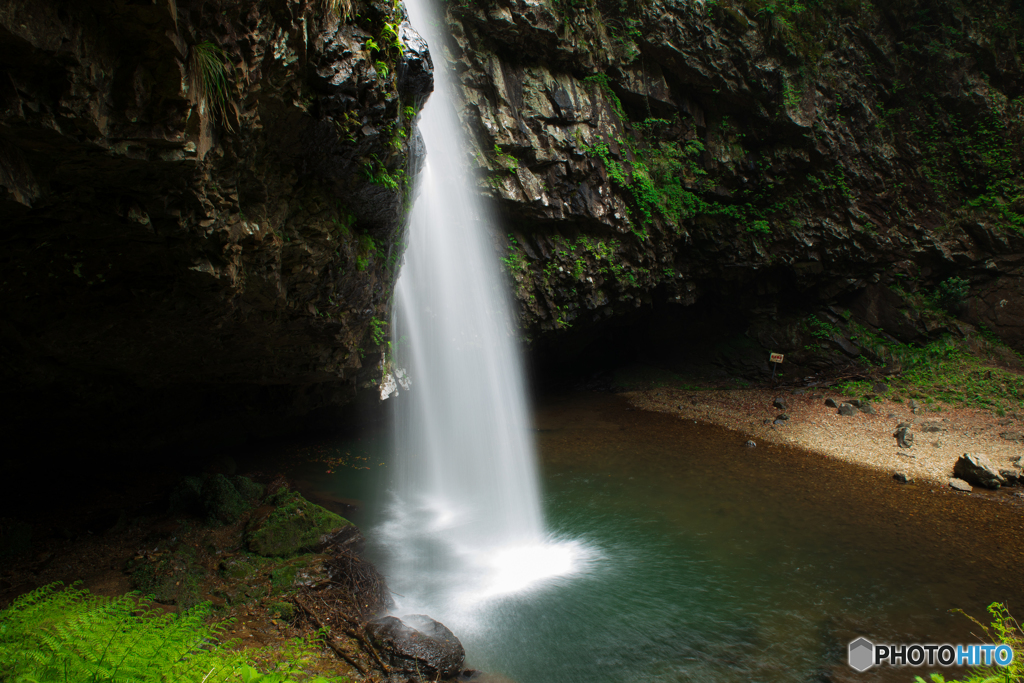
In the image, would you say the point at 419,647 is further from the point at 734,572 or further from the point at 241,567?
→ the point at 734,572

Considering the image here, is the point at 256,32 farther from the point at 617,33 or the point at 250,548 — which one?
the point at 617,33

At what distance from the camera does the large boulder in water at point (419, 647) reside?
463 centimetres

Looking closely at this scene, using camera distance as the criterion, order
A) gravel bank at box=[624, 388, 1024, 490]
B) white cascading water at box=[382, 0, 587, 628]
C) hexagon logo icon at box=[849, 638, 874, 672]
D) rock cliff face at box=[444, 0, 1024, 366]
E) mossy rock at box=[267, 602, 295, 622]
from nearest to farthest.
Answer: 1. hexagon logo icon at box=[849, 638, 874, 672]
2. mossy rock at box=[267, 602, 295, 622]
3. white cascading water at box=[382, 0, 587, 628]
4. gravel bank at box=[624, 388, 1024, 490]
5. rock cliff face at box=[444, 0, 1024, 366]

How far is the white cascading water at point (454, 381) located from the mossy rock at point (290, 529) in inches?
48.0

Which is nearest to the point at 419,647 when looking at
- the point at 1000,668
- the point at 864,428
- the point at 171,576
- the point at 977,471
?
the point at 171,576

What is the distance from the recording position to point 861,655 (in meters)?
5.22

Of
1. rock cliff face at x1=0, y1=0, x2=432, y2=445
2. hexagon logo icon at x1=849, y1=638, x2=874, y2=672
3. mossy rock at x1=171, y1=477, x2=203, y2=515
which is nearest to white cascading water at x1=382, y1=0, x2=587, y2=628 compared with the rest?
mossy rock at x1=171, y1=477, x2=203, y2=515

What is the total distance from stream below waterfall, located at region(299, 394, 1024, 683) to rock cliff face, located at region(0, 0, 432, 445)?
13.8 ft

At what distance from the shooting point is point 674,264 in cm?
1672

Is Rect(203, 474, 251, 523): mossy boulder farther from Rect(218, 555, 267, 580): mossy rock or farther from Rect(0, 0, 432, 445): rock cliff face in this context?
Rect(0, 0, 432, 445): rock cliff face

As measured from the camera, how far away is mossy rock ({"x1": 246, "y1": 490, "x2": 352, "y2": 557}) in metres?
6.42

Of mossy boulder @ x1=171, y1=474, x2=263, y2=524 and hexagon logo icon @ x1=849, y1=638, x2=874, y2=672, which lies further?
mossy boulder @ x1=171, y1=474, x2=263, y2=524

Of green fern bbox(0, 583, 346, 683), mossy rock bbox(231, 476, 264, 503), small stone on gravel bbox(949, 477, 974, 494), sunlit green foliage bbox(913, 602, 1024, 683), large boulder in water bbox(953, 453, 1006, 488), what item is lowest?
small stone on gravel bbox(949, 477, 974, 494)

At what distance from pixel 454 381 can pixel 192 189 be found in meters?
8.79
